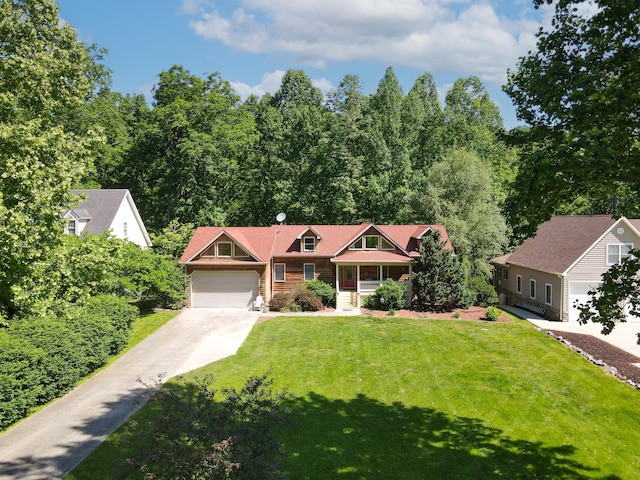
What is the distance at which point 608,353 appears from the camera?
19.7m

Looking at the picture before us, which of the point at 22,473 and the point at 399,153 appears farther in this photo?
the point at 399,153

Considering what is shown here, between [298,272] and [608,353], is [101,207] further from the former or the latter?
[608,353]

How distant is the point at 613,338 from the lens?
73.3ft

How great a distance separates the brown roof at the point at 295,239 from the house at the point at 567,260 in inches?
227

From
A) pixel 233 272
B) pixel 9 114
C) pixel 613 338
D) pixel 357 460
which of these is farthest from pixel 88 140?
pixel 613 338

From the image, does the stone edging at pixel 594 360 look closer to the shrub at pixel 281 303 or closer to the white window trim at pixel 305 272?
the white window trim at pixel 305 272

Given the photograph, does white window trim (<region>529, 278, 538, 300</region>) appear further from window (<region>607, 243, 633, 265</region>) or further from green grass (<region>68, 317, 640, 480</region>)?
green grass (<region>68, 317, 640, 480</region>)

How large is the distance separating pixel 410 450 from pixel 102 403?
956 centimetres

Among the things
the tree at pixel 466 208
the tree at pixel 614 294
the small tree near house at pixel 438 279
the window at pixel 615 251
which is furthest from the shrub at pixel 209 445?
the tree at pixel 466 208

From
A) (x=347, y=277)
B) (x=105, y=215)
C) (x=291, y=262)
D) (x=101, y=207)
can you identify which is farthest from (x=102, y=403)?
(x=101, y=207)

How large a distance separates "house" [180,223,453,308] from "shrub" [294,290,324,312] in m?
1.58

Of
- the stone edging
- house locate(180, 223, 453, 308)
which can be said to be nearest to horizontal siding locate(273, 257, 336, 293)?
house locate(180, 223, 453, 308)

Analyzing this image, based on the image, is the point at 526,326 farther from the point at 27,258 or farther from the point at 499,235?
the point at 27,258

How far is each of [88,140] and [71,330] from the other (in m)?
6.57
